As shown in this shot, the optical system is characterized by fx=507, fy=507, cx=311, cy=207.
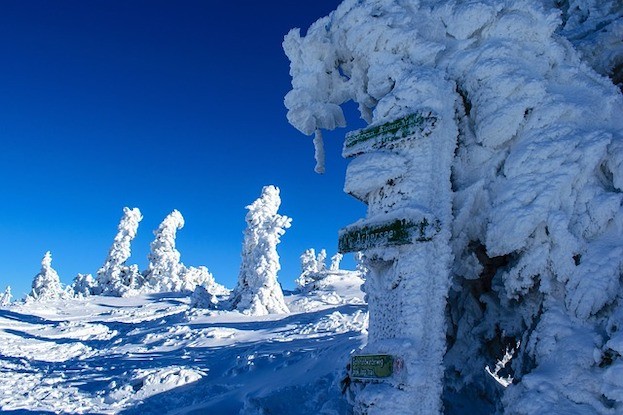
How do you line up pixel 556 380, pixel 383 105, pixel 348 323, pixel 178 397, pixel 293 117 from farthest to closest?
pixel 348 323
pixel 178 397
pixel 293 117
pixel 383 105
pixel 556 380

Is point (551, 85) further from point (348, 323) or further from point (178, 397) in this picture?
point (348, 323)

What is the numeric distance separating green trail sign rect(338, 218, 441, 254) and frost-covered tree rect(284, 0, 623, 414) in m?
0.94

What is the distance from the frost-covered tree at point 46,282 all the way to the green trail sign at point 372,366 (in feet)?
190

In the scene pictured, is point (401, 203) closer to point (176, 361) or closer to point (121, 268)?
point (176, 361)

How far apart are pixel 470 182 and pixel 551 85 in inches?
73.4

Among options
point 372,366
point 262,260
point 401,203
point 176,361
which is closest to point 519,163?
point 401,203

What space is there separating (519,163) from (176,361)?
15246mm

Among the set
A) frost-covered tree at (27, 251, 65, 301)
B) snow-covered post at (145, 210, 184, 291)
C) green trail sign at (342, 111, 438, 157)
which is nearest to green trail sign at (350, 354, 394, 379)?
green trail sign at (342, 111, 438, 157)

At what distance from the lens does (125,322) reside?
103ft

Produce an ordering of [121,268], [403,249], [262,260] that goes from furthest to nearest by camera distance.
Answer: [121,268] < [262,260] < [403,249]

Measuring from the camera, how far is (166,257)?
57.2 m

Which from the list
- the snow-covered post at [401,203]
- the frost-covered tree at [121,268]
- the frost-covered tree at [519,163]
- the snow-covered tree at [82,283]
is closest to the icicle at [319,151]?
the frost-covered tree at [519,163]

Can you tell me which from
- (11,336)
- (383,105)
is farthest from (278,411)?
(11,336)

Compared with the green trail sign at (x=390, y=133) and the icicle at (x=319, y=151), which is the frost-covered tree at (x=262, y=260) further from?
the green trail sign at (x=390, y=133)
